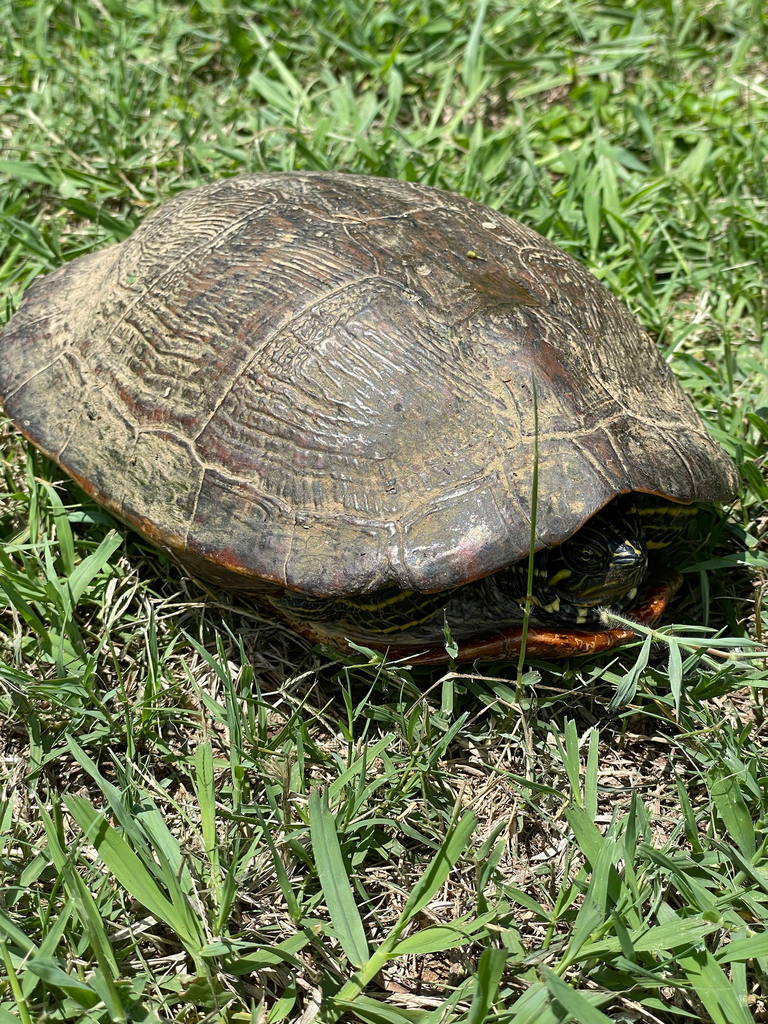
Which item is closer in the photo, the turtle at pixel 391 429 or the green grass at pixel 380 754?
the green grass at pixel 380 754

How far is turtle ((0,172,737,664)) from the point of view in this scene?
2293 mm

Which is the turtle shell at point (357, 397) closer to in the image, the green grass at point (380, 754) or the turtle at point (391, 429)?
the turtle at point (391, 429)

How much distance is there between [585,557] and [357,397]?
30.2 inches

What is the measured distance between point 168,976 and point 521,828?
929 millimetres

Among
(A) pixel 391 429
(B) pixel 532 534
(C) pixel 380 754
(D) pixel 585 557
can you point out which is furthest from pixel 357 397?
(C) pixel 380 754

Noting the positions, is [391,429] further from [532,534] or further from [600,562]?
[600,562]

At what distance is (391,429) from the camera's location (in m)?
2.35

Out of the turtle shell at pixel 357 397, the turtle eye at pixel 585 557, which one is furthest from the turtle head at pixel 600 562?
the turtle shell at pixel 357 397

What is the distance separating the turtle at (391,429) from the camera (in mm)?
2293

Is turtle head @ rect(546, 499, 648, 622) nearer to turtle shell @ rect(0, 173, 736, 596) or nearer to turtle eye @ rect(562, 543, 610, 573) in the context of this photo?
turtle eye @ rect(562, 543, 610, 573)

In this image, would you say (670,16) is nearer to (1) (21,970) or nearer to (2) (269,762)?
(2) (269,762)

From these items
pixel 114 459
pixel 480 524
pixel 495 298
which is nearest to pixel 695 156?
pixel 495 298

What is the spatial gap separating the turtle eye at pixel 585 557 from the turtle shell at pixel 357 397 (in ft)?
0.70

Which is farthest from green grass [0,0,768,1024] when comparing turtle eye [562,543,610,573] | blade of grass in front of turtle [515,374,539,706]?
turtle eye [562,543,610,573]
